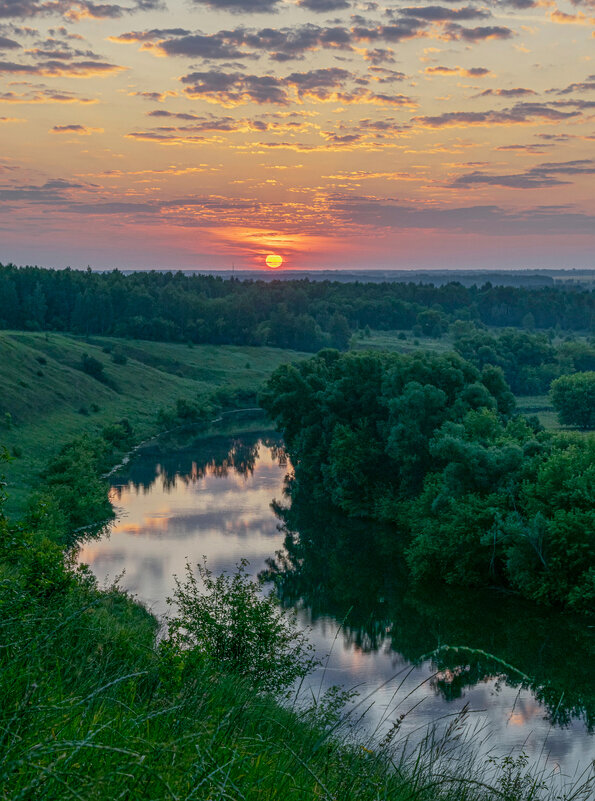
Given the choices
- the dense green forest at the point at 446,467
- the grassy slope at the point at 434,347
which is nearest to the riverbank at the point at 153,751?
the dense green forest at the point at 446,467

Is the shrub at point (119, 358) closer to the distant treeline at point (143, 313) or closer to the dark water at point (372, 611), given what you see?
the distant treeline at point (143, 313)

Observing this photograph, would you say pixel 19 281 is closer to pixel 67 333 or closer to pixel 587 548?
pixel 67 333

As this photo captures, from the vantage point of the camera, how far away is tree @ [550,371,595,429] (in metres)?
99.9

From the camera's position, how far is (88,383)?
102812mm

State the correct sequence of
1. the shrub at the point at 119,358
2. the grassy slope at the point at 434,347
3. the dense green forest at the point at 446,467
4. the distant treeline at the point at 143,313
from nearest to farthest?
the dense green forest at the point at 446,467
the grassy slope at the point at 434,347
the shrub at the point at 119,358
the distant treeline at the point at 143,313

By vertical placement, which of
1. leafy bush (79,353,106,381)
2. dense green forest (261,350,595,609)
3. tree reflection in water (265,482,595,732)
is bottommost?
tree reflection in water (265,482,595,732)

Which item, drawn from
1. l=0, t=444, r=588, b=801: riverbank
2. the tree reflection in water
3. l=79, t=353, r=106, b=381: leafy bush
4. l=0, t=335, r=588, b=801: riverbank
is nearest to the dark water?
the tree reflection in water

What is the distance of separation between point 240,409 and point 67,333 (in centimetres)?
4320

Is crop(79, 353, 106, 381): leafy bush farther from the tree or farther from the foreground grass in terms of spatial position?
the foreground grass

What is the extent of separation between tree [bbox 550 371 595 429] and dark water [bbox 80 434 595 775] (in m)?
48.6

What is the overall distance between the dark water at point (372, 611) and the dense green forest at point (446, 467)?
79.7 inches

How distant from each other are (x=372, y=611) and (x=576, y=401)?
69219 millimetres

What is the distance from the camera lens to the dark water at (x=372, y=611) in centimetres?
2917

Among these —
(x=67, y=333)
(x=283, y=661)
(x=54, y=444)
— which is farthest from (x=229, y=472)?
(x=67, y=333)
